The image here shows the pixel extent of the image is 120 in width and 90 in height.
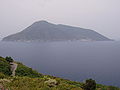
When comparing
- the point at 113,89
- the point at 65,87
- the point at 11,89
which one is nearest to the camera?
the point at 11,89

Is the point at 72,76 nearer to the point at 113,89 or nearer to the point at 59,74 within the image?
the point at 59,74

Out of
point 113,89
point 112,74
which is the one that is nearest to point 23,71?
point 113,89

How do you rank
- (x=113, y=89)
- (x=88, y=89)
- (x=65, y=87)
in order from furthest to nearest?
(x=113, y=89) → (x=88, y=89) → (x=65, y=87)

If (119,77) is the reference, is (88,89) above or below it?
above

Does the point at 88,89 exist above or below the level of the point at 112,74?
above

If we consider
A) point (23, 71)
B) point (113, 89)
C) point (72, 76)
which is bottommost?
point (72, 76)

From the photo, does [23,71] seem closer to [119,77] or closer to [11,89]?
[11,89]

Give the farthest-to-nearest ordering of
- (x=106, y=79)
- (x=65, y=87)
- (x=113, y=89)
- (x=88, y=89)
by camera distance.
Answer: (x=106, y=79), (x=113, y=89), (x=88, y=89), (x=65, y=87)

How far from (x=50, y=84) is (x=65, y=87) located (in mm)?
1657

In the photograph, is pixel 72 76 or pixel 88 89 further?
pixel 72 76

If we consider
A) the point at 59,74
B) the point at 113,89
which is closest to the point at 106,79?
the point at 59,74

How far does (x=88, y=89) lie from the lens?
15391mm

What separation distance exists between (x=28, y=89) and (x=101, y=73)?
69.2m

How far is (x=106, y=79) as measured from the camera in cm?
6400
